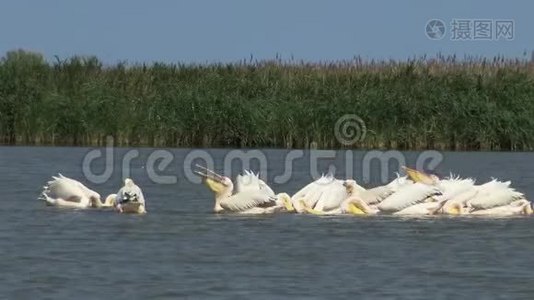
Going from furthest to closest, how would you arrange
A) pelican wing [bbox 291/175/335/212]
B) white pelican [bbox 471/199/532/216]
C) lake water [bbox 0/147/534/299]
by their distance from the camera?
1. pelican wing [bbox 291/175/335/212]
2. white pelican [bbox 471/199/532/216]
3. lake water [bbox 0/147/534/299]

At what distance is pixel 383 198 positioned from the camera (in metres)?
16.3

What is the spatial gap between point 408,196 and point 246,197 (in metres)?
1.59

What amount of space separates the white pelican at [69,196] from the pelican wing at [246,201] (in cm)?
137

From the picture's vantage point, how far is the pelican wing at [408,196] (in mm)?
16031

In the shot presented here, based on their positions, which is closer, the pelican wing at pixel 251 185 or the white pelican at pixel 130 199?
the white pelican at pixel 130 199

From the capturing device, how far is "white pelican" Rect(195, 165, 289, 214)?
16.1m

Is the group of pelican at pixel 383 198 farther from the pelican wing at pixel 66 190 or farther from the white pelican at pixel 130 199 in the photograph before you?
the pelican wing at pixel 66 190

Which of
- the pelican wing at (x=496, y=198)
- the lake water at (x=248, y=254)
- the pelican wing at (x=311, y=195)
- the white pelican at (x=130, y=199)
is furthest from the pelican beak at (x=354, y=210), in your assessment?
the white pelican at (x=130, y=199)

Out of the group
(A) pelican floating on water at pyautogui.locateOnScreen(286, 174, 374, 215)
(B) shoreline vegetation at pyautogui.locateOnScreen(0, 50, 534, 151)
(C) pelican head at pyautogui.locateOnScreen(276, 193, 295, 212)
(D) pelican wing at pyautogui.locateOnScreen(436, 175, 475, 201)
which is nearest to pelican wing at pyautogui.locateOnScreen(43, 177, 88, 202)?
(C) pelican head at pyautogui.locateOnScreen(276, 193, 295, 212)

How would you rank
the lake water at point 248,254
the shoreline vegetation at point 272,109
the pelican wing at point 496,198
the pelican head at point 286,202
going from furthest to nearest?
the shoreline vegetation at point 272,109 < the pelican head at point 286,202 < the pelican wing at point 496,198 < the lake water at point 248,254

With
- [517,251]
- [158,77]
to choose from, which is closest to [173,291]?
[517,251]

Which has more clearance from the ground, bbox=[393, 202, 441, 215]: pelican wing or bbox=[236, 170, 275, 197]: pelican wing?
bbox=[236, 170, 275, 197]: pelican wing

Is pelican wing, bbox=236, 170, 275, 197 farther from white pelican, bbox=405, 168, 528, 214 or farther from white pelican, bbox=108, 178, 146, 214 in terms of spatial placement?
white pelican, bbox=405, 168, 528, 214

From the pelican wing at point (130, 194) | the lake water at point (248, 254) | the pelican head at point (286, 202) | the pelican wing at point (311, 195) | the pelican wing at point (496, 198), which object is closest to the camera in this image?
the lake water at point (248, 254)
